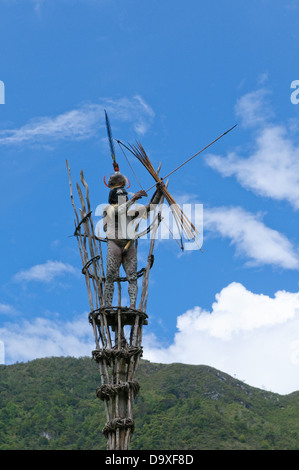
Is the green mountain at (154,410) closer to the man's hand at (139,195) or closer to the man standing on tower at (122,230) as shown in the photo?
the man standing on tower at (122,230)

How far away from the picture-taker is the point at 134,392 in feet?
A: 38.9

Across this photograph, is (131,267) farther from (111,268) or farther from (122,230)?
(122,230)

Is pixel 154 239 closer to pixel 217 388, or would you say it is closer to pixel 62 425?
pixel 62 425

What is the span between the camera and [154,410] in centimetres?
5678

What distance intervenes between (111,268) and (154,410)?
1804 inches

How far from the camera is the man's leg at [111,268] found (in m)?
12.6

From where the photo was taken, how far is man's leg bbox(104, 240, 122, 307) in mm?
12607

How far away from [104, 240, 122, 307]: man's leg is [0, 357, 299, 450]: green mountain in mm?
35575

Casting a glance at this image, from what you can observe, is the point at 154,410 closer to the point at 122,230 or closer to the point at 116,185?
the point at 116,185

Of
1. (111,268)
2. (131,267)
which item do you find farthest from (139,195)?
(111,268)

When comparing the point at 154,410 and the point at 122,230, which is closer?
the point at 122,230

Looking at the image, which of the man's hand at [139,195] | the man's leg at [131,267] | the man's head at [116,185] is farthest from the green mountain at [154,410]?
the man's hand at [139,195]

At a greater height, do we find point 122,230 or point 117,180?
point 117,180
